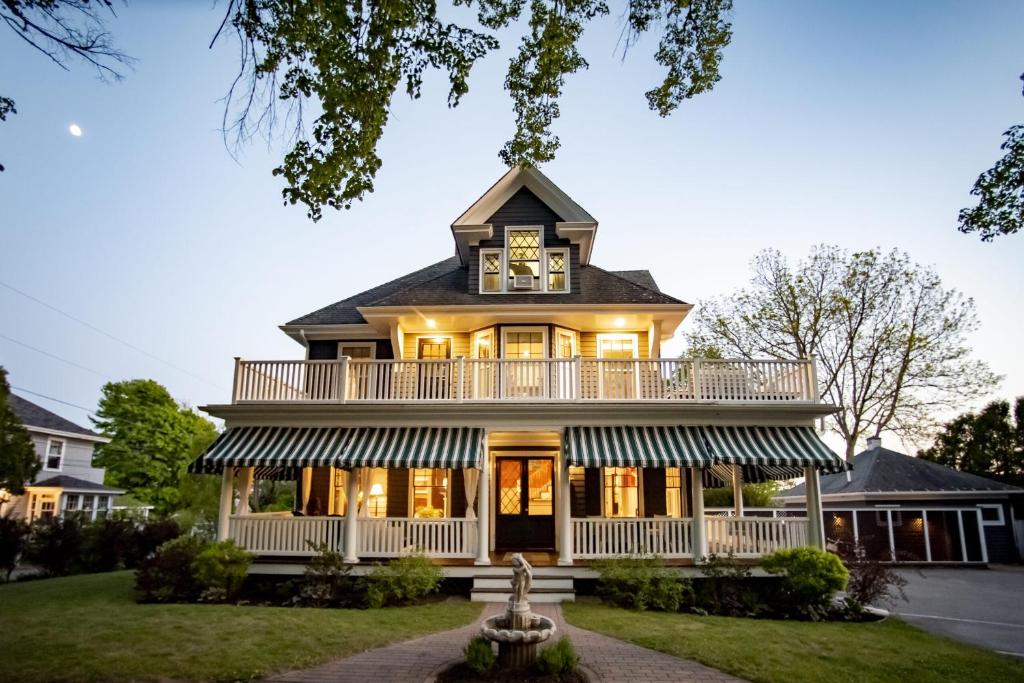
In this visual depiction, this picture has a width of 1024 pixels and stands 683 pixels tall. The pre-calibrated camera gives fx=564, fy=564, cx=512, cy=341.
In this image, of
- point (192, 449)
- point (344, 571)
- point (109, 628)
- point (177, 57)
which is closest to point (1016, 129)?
point (177, 57)

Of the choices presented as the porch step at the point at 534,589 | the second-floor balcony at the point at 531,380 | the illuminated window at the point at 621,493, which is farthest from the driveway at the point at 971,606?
the porch step at the point at 534,589

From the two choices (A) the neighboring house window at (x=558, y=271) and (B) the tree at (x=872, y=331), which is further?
(B) the tree at (x=872, y=331)

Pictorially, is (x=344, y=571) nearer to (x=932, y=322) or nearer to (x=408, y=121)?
(x=408, y=121)

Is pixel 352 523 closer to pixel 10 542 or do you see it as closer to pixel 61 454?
pixel 10 542

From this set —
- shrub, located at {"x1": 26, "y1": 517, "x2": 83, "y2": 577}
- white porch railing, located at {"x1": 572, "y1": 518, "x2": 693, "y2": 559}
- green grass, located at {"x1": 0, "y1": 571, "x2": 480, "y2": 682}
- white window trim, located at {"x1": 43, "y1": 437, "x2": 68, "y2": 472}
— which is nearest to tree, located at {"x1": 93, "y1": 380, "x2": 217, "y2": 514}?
white window trim, located at {"x1": 43, "y1": 437, "x2": 68, "y2": 472}

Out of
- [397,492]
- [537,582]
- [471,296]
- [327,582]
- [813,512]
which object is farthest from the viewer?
[471,296]

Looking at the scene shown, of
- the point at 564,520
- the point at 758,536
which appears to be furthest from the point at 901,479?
the point at 564,520

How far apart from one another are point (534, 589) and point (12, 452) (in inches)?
649

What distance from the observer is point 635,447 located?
12297 millimetres

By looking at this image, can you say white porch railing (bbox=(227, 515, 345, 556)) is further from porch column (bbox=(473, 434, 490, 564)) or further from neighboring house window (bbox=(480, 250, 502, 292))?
neighboring house window (bbox=(480, 250, 502, 292))

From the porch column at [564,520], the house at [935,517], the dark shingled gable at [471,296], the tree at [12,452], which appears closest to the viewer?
the porch column at [564,520]

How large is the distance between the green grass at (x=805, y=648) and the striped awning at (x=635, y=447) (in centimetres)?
287

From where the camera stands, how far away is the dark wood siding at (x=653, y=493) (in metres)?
14.6

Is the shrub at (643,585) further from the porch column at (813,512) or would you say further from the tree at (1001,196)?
the tree at (1001,196)
